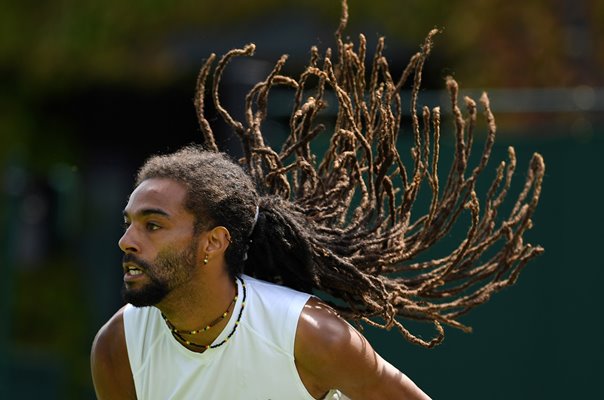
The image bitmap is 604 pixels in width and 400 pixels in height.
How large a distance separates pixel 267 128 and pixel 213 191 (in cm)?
255

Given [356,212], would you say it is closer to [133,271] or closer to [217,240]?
[217,240]

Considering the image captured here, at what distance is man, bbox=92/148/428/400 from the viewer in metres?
3.72

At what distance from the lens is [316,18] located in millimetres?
8484

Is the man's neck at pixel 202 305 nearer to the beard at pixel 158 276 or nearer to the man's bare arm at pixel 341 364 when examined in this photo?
the beard at pixel 158 276

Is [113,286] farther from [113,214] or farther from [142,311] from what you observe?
[142,311]

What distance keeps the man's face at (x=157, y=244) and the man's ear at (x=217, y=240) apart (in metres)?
0.05

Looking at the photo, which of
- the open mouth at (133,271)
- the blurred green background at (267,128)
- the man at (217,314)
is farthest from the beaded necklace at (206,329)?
the blurred green background at (267,128)

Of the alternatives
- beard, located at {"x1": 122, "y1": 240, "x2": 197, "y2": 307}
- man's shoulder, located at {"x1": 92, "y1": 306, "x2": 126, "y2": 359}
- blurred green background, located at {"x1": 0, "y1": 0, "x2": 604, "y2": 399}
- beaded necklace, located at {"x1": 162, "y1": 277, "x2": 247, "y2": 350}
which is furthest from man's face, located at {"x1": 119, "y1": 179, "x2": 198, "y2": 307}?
blurred green background, located at {"x1": 0, "y1": 0, "x2": 604, "y2": 399}

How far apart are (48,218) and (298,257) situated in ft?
24.0

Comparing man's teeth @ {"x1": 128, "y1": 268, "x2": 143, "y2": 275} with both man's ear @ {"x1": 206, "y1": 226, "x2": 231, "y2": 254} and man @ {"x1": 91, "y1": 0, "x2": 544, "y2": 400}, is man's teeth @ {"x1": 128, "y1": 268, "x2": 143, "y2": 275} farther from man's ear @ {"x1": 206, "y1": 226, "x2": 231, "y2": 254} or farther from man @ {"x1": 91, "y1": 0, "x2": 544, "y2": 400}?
man's ear @ {"x1": 206, "y1": 226, "x2": 231, "y2": 254}

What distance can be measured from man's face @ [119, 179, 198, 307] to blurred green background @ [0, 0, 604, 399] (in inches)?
105

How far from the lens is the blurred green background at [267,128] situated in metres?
6.27

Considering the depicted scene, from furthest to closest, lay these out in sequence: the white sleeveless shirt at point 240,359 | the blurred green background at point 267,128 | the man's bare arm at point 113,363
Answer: the blurred green background at point 267,128, the man's bare arm at point 113,363, the white sleeveless shirt at point 240,359

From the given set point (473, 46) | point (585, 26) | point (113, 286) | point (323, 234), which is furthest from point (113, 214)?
point (323, 234)
